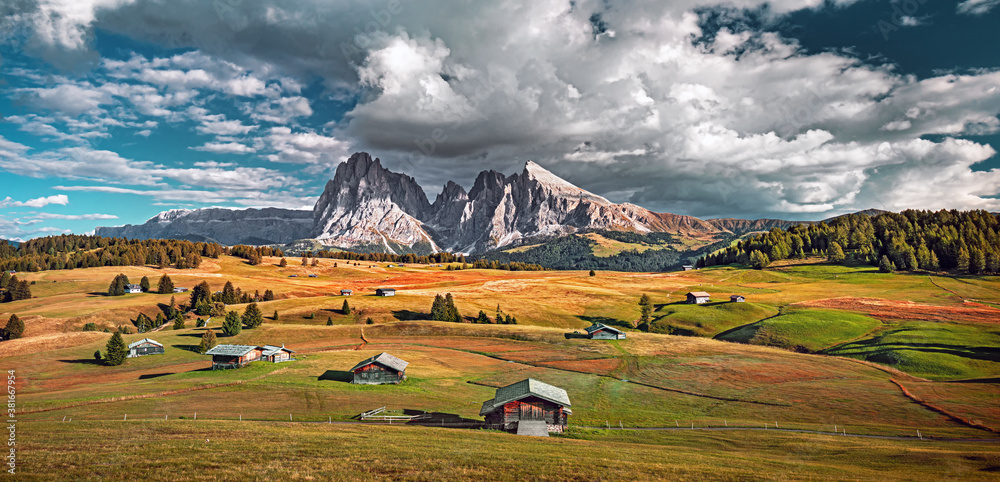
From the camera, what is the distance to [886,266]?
161 meters

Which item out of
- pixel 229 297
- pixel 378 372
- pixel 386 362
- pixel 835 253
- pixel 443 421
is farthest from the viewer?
pixel 835 253

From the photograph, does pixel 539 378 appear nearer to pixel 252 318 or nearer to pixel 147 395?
pixel 147 395

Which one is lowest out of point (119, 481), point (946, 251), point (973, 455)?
point (973, 455)

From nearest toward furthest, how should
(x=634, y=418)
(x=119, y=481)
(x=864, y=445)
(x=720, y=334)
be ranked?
(x=119, y=481) → (x=864, y=445) → (x=634, y=418) → (x=720, y=334)

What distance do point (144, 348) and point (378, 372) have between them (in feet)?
185

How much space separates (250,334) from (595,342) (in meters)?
76.7

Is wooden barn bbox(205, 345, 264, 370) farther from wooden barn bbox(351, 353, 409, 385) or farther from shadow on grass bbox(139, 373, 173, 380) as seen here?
wooden barn bbox(351, 353, 409, 385)

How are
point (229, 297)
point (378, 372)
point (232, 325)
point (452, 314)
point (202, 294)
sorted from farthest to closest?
point (229, 297) → point (202, 294) → point (452, 314) → point (232, 325) → point (378, 372)

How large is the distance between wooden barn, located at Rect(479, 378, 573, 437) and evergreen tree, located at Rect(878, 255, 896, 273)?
176363 mm

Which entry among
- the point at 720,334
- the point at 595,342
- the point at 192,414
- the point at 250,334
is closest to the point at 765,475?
the point at 192,414

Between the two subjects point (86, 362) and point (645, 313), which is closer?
point (86, 362)

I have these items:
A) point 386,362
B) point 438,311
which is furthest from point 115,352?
point 438,311

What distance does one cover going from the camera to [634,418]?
1955 inches

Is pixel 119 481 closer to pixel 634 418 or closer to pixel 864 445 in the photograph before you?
pixel 634 418
